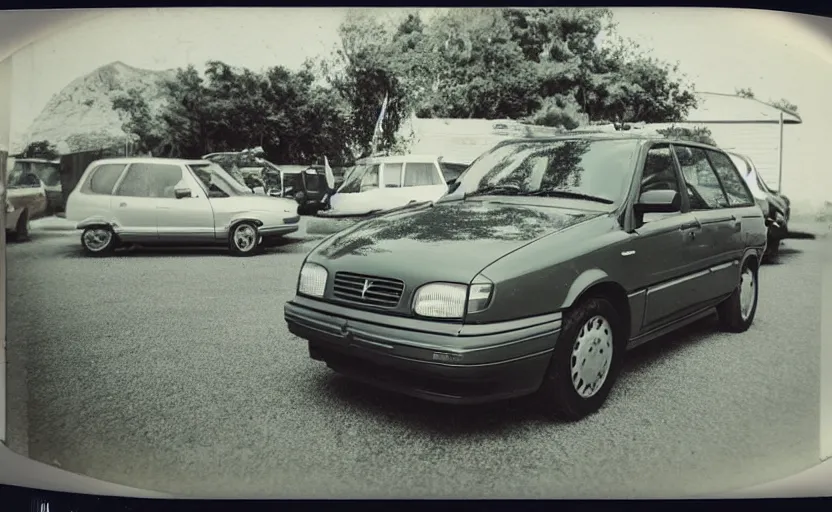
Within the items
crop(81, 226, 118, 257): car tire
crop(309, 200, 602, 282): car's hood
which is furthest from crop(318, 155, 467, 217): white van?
crop(81, 226, 118, 257): car tire

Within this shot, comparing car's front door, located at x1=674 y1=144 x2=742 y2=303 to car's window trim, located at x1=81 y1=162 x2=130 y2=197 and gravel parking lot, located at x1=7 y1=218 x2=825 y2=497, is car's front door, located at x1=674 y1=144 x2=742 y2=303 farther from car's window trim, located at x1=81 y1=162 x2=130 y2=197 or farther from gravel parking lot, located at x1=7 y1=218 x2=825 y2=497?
car's window trim, located at x1=81 y1=162 x2=130 y2=197

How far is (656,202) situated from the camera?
11.6 ft

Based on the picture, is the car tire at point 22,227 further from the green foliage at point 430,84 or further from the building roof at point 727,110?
the building roof at point 727,110

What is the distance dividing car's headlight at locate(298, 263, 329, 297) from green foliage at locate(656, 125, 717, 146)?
233 cm

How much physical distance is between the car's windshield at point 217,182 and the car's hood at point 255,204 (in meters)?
0.03

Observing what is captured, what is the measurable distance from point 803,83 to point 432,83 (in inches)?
94.6

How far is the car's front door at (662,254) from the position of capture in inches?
143

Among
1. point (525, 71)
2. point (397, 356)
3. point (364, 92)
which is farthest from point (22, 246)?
point (525, 71)

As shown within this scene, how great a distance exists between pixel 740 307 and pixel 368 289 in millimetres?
2631

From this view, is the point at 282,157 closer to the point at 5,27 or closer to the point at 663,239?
the point at 5,27

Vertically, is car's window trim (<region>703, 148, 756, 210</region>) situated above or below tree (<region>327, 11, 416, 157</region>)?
below

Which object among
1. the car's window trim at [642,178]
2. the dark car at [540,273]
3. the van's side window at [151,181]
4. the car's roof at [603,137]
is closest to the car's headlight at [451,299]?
the dark car at [540,273]

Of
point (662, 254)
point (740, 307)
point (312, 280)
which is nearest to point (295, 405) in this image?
point (312, 280)

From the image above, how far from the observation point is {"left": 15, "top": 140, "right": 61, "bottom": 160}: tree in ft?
13.1
